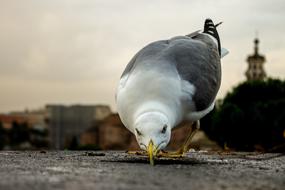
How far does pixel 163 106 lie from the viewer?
6410 millimetres

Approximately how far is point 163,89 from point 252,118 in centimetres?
3508

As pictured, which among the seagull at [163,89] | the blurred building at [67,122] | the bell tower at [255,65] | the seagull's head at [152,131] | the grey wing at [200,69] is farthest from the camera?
the bell tower at [255,65]

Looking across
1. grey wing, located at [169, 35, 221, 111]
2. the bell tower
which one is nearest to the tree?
grey wing, located at [169, 35, 221, 111]

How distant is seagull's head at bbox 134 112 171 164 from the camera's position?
19.9 feet

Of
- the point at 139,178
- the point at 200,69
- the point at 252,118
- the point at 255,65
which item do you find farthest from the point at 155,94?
the point at 255,65

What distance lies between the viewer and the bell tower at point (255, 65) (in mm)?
99875

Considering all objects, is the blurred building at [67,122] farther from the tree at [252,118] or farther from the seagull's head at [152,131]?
the seagull's head at [152,131]

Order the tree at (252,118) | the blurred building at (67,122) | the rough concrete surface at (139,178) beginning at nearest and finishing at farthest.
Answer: the rough concrete surface at (139,178) < the tree at (252,118) < the blurred building at (67,122)

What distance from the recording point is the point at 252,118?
40.9 metres

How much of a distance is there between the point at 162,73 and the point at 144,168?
43.9 inches

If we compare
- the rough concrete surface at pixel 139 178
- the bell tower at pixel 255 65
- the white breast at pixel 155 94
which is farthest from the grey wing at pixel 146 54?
the bell tower at pixel 255 65

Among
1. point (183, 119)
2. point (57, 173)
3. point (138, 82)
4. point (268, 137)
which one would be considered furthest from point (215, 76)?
point (268, 137)

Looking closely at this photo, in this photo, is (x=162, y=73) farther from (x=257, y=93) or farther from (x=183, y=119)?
(x=257, y=93)

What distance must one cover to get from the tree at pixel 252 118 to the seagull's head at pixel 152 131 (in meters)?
32.6
